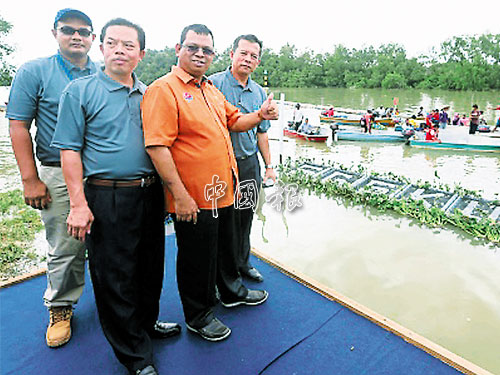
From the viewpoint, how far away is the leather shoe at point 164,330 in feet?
6.19

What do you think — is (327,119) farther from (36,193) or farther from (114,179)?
(114,179)

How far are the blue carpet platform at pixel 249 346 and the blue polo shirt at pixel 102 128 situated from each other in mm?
957

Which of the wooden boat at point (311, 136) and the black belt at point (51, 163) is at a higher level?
the black belt at point (51, 163)

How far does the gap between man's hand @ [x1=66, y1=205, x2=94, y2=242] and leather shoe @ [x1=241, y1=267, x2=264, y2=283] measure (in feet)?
4.22

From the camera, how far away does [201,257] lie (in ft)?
5.89

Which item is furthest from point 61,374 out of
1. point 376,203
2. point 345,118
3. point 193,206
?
point 345,118

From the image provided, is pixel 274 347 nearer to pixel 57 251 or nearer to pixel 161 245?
pixel 161 245

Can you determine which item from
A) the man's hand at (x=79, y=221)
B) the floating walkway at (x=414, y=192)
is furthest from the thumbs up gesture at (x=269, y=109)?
the floating walkway at (x=414, y=192)

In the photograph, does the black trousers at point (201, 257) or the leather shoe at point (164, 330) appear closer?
the black trousers at point (201, 257)

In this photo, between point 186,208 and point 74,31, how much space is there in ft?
3.52

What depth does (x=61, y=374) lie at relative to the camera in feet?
5.45

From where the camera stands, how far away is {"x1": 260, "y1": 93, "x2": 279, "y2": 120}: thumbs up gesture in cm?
177

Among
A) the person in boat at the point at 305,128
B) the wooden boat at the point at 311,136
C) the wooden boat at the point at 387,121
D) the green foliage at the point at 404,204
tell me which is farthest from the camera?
the wooden boat at the point at 387,121

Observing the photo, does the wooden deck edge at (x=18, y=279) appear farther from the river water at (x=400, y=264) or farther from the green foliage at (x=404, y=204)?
the green foliage at (x=404, y=204)
